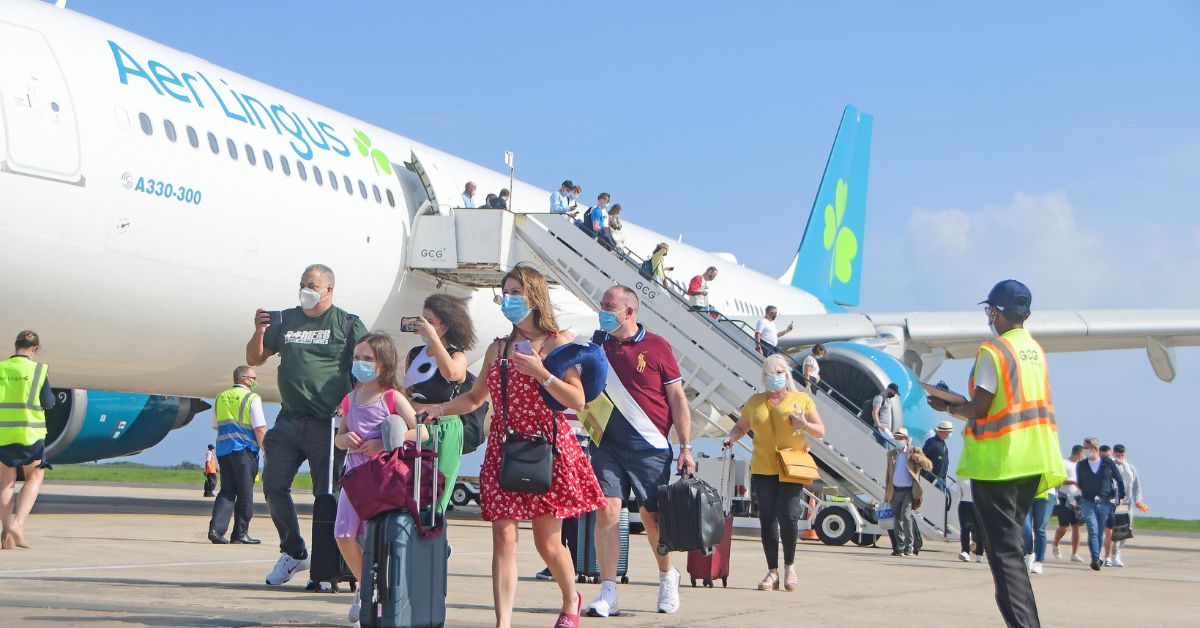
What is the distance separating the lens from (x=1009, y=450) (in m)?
4.21

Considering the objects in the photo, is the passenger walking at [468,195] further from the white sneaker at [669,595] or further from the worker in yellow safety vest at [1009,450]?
the worker in yellow safety vest at [1009,450]

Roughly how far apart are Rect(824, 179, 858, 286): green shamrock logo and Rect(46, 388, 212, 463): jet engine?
16.9 m

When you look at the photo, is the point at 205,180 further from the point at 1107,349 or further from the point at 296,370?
the point at 1107,349

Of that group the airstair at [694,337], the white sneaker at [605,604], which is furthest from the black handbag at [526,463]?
the airstair at [694,337]

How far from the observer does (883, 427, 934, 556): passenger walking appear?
10.9m

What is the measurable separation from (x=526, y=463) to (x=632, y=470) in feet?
4.63

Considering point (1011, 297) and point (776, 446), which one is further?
point (776, 446)

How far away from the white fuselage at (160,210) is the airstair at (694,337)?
0.72m

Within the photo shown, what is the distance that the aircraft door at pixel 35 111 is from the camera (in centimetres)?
789

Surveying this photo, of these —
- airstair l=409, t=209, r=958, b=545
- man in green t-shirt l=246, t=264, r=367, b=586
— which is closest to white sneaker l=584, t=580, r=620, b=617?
man in green t-shirt l=246, t=264, r=367, b=586

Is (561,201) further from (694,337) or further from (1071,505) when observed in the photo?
(1071,505)

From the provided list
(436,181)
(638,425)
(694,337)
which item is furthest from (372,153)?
(638,425)

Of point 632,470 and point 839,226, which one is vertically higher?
point 839,226

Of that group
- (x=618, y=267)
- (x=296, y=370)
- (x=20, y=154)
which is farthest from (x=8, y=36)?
(x=618, y=267)
